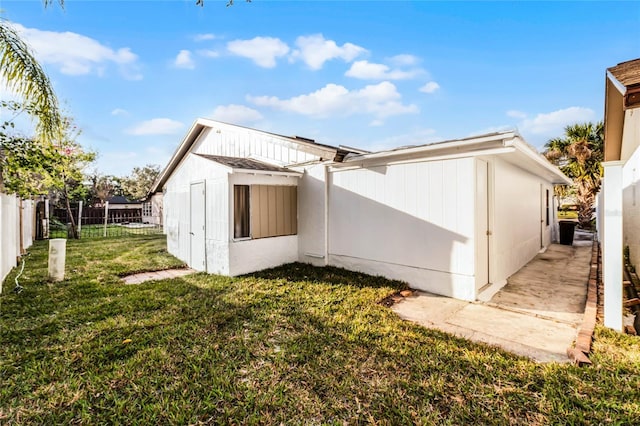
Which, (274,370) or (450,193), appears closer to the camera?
(274,370)

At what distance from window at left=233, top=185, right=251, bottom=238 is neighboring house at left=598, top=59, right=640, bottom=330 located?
23.1 ft

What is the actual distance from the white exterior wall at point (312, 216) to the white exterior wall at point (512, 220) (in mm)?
4153

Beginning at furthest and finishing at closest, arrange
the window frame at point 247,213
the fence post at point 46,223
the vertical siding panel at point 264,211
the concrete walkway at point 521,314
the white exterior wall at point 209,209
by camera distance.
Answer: the fence post at point 46,223
the vertical siding panel at point 264,211
the window frame at point 247,213
the white exterior wall at point 209,209
the concrete walkway at point 521,314

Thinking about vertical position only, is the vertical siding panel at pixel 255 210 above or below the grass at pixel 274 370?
above

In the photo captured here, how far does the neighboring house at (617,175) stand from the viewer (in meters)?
3.36

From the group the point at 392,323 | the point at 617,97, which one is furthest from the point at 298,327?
the point at 617,97

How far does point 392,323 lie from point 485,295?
2.62 metres

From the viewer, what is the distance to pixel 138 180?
42.8 metres

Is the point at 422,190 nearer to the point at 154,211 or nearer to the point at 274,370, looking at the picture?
the point at 274,370

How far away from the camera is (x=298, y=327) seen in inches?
171

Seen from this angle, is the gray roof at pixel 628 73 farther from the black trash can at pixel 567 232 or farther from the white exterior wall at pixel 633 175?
the black trash can at pixel 567 232

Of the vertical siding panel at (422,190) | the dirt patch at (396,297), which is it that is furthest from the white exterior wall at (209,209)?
the vertical siding panel at (422,190)

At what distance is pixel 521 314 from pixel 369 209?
3663mm

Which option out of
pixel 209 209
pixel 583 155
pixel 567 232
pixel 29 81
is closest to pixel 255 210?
pixel 209 209
